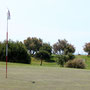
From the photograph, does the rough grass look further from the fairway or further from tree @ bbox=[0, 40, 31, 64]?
tree @ bbox=[0, 40, 31, 64]

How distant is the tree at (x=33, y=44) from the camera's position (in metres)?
95.8

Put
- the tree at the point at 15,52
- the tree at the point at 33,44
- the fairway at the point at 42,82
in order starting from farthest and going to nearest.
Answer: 1. the tree at the point at 33,44
2. the tree at the point at 15,52
3. the fairway at the point at 42,82

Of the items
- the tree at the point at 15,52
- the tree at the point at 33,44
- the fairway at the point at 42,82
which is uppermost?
the tree at the point at 33,44

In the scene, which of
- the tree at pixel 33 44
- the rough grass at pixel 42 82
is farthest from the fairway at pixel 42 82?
the tree at pixel 33 44

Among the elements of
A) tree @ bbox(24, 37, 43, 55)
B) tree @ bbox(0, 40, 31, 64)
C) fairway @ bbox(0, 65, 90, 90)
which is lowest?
fairway @ bbox(0, 65, 90, 90)

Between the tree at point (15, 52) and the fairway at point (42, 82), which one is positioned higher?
the tree at point (15, 52)

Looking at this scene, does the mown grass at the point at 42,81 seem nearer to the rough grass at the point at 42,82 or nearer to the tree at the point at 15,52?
the rough grass at the point at 42,82

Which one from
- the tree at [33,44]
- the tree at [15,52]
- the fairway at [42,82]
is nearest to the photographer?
the fairway at [42,82]

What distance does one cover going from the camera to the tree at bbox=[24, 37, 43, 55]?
314ft

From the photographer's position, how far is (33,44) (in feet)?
316

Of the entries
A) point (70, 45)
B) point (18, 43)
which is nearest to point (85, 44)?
point (70, 45)

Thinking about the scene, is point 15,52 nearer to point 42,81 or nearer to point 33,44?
point 42,81

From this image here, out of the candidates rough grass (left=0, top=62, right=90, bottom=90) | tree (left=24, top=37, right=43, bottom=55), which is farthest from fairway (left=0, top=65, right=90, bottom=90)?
tree (left=24, top=37, right=43, bottom=55)

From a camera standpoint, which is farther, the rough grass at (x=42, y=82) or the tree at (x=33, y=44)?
the tree at (x=33, y=44)
